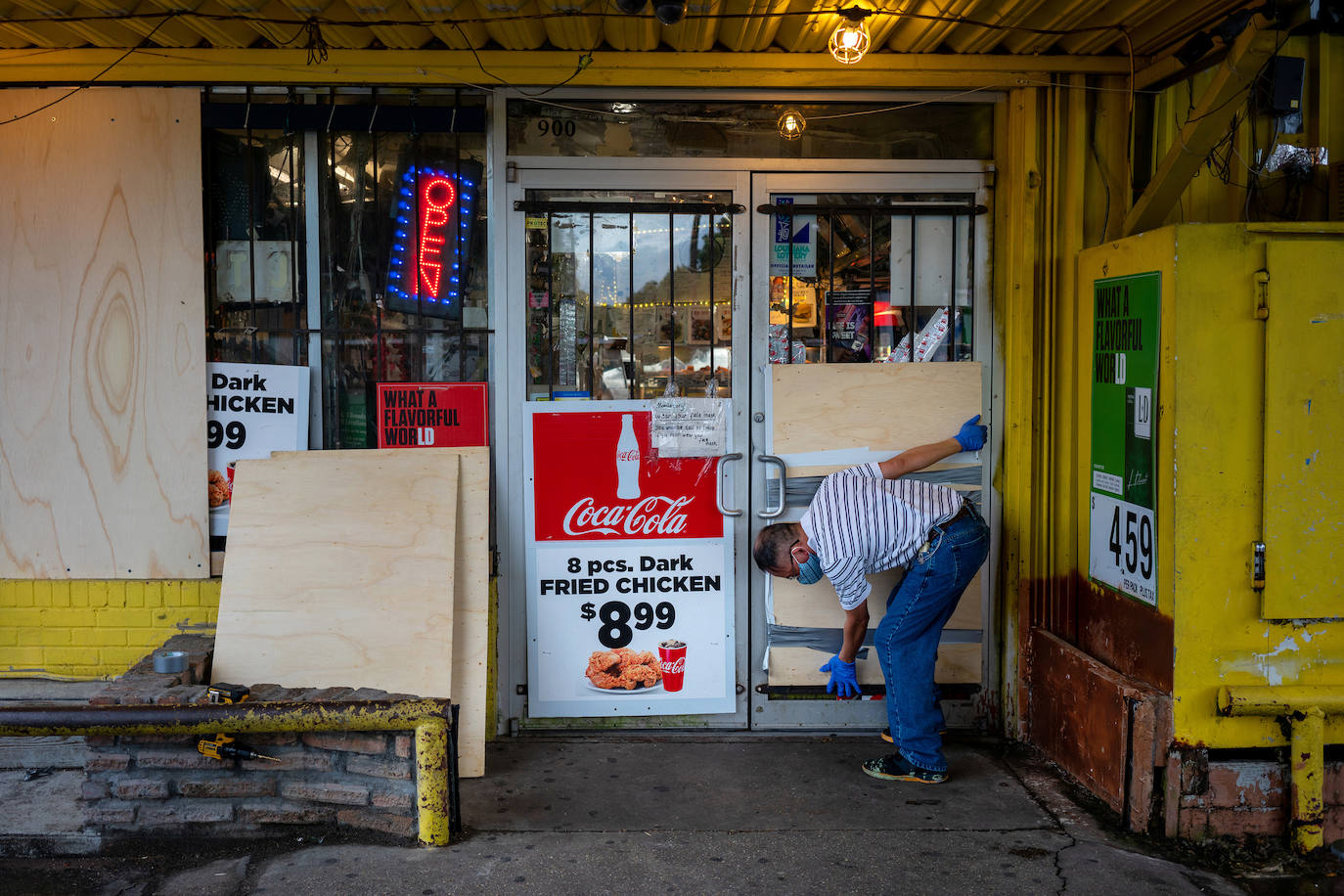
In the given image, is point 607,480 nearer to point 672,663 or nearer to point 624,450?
point 624,450

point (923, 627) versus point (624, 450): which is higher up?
point (624, 450)

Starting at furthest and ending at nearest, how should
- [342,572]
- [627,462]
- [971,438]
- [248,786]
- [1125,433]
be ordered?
1. [627,462]
2. [971,438]
3. [342,572]
4. [1125,433]
5. [248,786]

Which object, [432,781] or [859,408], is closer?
[432,781]

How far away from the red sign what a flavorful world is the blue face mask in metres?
0.73

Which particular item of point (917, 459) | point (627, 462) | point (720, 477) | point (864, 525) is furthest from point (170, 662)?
point (917, 459)

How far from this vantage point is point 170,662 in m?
4.48

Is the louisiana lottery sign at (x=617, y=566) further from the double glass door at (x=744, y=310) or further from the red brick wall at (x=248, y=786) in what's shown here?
the red brick wall at (x=248, y=786)

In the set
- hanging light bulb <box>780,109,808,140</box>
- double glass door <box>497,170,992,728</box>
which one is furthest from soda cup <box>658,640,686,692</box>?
hanging light bulb <box>780,109,808,140</box>

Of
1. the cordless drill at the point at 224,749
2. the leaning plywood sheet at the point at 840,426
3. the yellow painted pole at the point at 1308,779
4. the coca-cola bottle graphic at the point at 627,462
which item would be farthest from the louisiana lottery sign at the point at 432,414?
the yellow painted pole at the point at 1308,779

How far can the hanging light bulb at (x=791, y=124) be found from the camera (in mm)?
5254

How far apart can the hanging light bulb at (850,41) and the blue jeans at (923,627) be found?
2228 mm

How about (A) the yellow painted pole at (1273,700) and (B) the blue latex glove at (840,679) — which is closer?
(A) the yellow painted pole at (1273,700)

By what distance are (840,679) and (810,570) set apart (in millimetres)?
736

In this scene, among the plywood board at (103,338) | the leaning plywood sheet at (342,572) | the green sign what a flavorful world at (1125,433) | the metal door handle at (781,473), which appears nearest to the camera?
the green sign what a flavorful world at (1125,433)
